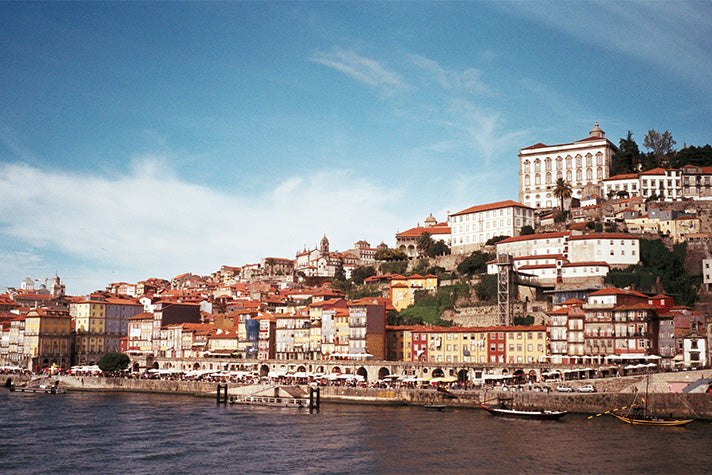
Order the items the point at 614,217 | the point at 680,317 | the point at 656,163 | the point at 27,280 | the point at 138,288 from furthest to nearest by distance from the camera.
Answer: the point at 27,280
the point at 138,288
the point at 656,163
the point at 614,217
the point at 680,317

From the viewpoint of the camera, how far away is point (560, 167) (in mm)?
124625

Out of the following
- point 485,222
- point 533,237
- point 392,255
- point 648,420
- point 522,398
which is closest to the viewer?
point 648,420

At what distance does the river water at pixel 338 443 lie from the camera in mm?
41188

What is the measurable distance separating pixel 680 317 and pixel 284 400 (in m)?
36.9

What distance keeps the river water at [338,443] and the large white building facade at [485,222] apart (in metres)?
51.9

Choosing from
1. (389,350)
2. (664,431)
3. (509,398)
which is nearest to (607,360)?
(509,398)

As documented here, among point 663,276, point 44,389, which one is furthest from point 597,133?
point 44,389

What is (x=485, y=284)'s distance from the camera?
303 ft

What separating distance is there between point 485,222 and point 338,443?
70.1 m

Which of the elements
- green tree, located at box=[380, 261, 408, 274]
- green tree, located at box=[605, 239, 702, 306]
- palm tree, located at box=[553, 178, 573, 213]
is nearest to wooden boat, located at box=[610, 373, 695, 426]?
green tree, located at box=[605, 239, 702, 306]

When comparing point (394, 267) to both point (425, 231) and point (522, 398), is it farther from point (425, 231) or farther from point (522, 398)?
point (522, 398)

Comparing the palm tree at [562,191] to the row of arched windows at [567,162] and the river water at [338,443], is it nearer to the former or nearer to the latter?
the row of arched windows at [567,162]

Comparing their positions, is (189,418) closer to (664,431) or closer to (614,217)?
(664,431)

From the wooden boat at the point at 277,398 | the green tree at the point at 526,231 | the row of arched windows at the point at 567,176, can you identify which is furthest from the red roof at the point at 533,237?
the wooden boat at the point at 277,398
